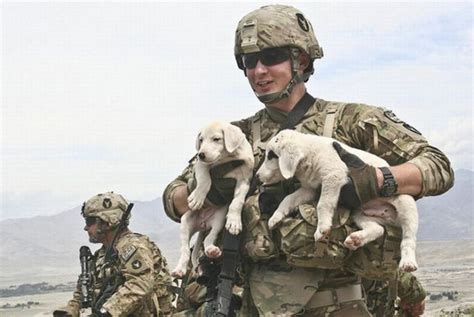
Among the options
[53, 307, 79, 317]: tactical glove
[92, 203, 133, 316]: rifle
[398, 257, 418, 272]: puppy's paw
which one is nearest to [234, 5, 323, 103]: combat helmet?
[398, 257, 418, 272]: puppy's paw

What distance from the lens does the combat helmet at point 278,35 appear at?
431 cm

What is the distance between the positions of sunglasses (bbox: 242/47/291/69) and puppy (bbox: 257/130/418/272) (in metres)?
0.58

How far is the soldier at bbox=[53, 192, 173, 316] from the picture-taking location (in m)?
9.62

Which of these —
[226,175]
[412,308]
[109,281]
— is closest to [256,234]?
[226,175]

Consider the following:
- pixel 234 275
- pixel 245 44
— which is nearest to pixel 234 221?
pixel 234 275

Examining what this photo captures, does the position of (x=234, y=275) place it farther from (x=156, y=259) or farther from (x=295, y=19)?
(x=156, y=259)

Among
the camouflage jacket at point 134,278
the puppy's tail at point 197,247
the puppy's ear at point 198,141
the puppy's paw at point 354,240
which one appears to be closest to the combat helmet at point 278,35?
the puppy's ear at point 198,141

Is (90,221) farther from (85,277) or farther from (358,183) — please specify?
(358,183)

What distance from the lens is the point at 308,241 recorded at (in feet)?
12.7

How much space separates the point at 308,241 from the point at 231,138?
0.67m

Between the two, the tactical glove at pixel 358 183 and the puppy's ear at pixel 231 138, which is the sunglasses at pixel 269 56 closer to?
the puppy's ear at pixel 231 138

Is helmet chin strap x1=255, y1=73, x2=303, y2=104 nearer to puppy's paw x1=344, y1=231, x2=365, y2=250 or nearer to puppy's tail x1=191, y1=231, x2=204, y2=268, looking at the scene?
puppy's tail x1=191, y1=231, x2=204, y2=268

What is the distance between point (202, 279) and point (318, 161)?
1094mm

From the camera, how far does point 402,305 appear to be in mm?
6441
